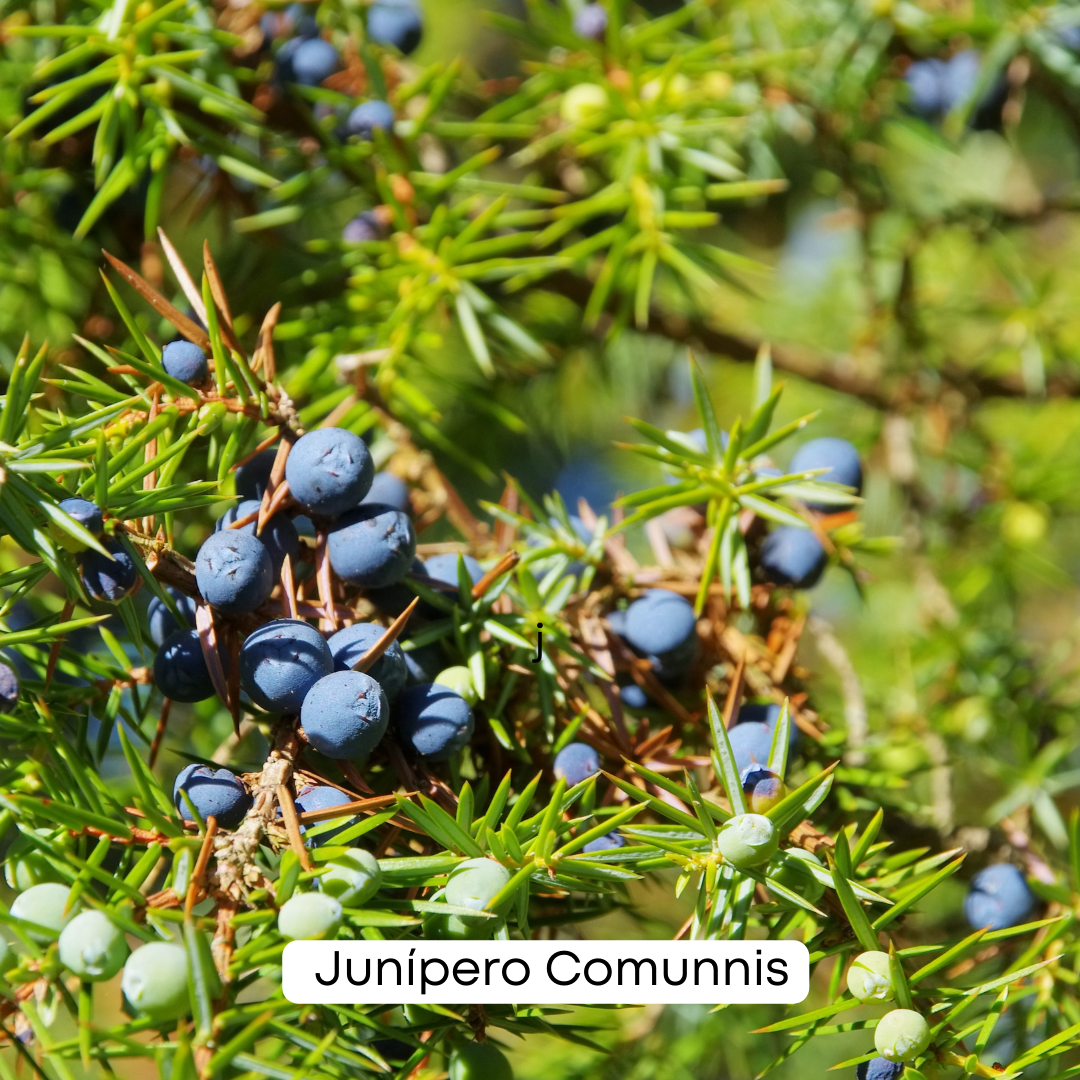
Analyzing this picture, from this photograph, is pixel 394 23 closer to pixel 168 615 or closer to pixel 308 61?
pixel 308 61

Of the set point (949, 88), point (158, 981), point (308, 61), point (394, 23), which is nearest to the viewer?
Result: point (158, 981)

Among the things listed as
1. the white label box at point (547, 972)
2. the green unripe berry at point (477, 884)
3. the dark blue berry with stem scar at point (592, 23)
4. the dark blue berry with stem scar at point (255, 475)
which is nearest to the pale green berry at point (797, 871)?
the white label box at point (547, 972)

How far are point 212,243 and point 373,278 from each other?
25.2 inches

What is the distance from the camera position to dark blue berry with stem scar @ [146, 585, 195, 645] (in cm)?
55

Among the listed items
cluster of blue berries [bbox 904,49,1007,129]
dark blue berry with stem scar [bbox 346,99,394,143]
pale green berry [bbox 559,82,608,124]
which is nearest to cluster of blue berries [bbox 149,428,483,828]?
dark blue berry with stem scar [bbox 346,99,394,143]

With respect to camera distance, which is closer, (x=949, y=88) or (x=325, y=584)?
(x=325, y=584)

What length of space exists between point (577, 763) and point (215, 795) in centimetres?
20

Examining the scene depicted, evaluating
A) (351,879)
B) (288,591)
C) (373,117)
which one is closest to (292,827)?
(351,879)

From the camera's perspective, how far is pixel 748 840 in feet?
1.49

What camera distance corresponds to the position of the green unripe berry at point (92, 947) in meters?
0.39

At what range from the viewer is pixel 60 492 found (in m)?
0.47

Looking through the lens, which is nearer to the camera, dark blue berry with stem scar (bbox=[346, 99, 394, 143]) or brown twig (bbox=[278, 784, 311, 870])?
brown twig (bbox=[278, 784, 311, 870])

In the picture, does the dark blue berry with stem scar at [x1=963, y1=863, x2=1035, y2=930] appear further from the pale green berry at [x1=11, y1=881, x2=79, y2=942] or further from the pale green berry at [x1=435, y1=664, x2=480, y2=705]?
the pale green berry at [x1=11, y1=881, x2=79, y2=942]

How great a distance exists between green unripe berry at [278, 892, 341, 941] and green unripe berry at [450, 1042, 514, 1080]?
0.14 meters
